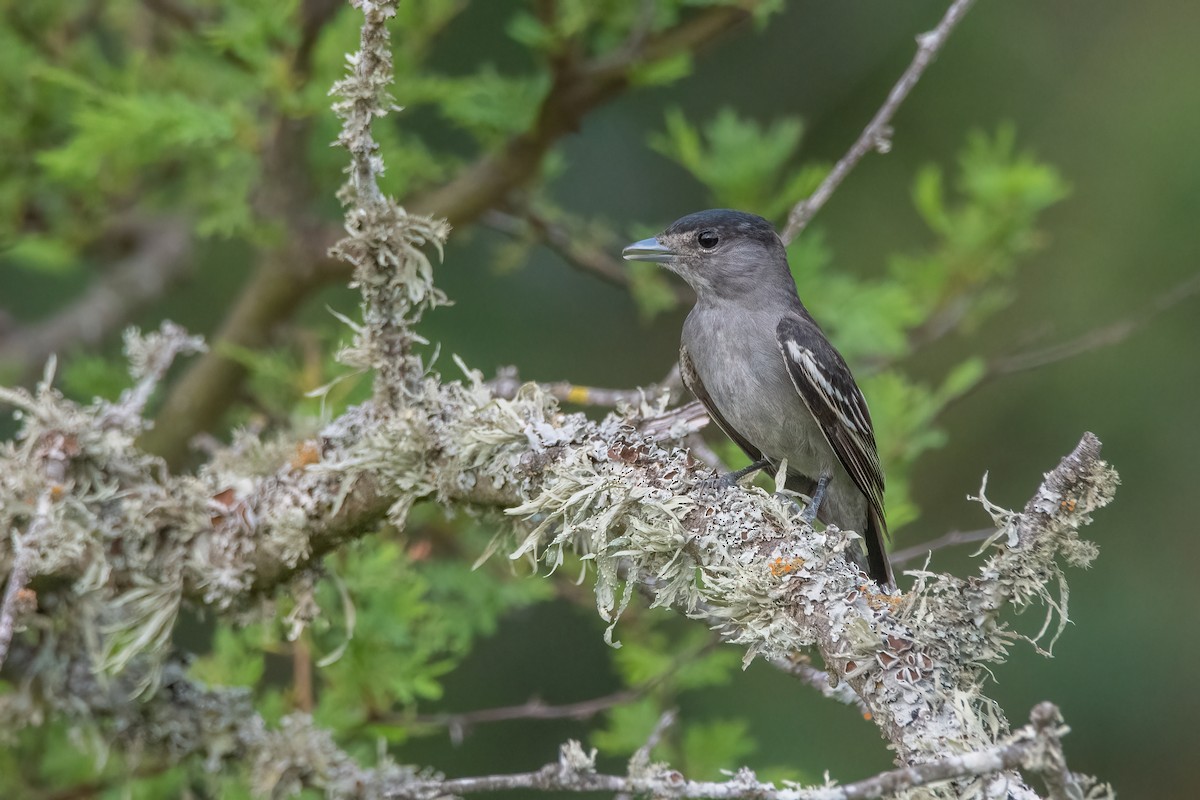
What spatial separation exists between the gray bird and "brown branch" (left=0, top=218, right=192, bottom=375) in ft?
7.88

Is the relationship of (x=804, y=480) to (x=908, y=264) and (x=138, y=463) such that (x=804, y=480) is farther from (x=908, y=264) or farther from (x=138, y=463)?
(x=138, y=463)

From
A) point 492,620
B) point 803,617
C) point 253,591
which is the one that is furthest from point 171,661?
point 803,617

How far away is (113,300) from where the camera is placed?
209 inches

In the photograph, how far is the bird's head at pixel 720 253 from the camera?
4266 millimetres

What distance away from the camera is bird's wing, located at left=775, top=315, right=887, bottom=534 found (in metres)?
3.91

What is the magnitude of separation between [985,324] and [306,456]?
513cm

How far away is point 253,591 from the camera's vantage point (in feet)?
10.8

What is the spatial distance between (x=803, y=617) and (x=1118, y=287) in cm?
522

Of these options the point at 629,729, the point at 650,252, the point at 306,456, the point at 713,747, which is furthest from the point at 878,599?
the point at 650,252

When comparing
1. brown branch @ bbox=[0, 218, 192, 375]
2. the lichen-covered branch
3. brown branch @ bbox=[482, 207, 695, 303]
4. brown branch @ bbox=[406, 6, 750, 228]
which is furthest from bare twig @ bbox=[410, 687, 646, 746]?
brown branch @ bbox=[0, 218, 192, 375]

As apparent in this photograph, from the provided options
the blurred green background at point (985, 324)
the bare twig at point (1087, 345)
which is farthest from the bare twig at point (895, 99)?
the blurred green background at point (985, 324)

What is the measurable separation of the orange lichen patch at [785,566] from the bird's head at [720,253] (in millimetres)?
1975

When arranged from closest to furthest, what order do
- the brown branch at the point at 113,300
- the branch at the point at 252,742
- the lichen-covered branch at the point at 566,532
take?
1. the lichen-covered branch at the point at 566,532
2. the branch at the point at 252,742
3. the brown branch at the point at 113,300

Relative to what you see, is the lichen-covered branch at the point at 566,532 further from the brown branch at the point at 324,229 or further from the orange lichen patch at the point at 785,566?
the brown branch at the point at 324,229
